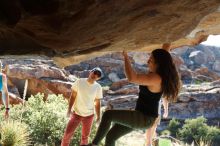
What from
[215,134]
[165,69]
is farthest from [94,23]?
[215,134]

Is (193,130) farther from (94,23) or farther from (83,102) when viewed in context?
(94,23)

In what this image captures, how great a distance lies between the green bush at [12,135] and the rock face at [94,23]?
610cm

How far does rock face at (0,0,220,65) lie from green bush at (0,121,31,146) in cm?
610

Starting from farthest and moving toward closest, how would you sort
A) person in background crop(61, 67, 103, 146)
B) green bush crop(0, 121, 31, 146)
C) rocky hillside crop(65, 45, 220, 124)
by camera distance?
rocky hillside crop(65, 45, 220, 124), green bush crop(0, 121, 31, 146), person in background crop(61, 67, 103, 146)

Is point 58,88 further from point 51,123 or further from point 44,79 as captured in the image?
point 51,123

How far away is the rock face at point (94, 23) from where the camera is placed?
3.93m

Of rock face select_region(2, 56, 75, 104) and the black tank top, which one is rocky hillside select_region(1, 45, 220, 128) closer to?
rock face select_region(2, 56, 75, 104)

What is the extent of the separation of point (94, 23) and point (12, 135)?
753cm

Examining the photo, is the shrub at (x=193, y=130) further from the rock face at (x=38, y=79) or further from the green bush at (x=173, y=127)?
the rock face at (x=38, y=79)

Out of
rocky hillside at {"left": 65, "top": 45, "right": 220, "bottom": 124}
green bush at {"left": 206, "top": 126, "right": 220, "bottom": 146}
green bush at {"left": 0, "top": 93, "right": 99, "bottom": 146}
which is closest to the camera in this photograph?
green bush at {"left": 0, "top": 93, "right": 99, "bottom": 146}

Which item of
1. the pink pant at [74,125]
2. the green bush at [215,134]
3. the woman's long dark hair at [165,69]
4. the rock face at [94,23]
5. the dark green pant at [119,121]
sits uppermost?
the rock face at [94,23]

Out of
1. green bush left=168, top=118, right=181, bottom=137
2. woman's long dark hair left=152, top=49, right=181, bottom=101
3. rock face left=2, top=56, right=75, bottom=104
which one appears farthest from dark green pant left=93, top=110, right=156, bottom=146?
green bush left=168, top=118, right=181, bottom=137

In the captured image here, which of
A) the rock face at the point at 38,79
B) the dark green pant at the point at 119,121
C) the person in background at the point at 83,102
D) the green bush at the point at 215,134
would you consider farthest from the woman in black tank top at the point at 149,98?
the green bush at the point at 215,134

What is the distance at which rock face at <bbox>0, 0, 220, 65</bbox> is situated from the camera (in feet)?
12.9
